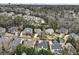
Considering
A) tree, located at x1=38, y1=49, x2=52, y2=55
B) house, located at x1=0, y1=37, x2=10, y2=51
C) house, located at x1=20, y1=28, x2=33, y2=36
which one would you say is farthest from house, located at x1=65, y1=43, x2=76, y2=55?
house, located at x1=0, y1=37, x2=10, y2=51

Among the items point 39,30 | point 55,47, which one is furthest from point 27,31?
point 55,47

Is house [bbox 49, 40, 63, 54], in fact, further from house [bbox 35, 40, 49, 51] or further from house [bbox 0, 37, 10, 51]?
house [bbox 0, 37, 10, 51]

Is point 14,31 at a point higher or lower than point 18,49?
higher

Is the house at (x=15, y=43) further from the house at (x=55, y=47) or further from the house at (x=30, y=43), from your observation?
the house at (x=55, y=47)

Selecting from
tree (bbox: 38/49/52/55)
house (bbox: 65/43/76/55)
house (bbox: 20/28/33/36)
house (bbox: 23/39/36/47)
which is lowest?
tree (bbox: 38/49/52/55)

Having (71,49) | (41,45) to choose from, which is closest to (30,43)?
(41,45)

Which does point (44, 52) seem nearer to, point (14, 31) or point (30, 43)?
point (30, 43)

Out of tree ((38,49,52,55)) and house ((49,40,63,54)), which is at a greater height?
house ((49,40,63,54))
